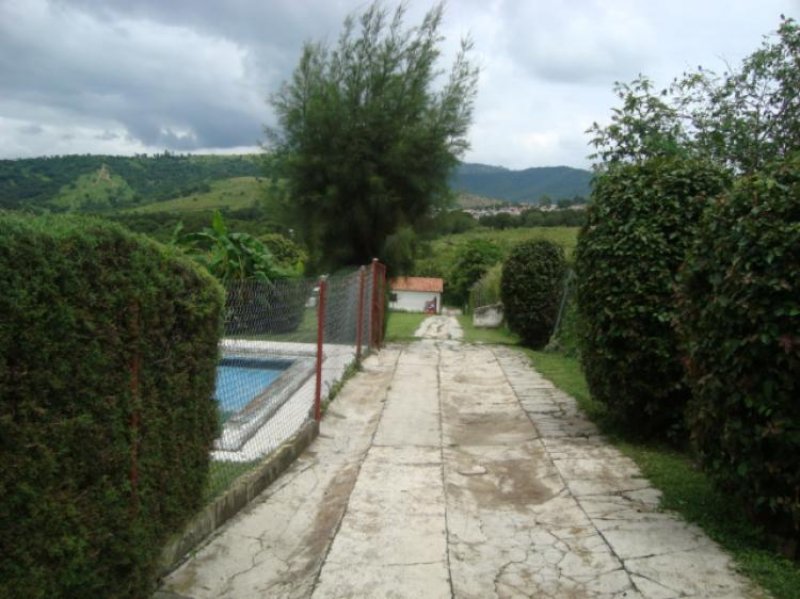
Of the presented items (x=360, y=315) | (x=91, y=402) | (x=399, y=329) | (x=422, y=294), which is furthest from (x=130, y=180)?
(x=422, y=294)

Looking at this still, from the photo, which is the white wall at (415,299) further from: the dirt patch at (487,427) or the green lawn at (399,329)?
the dirt patch at (487,427)

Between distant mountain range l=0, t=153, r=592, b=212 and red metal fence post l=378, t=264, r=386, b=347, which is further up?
distant mountain range l=0, t=153, r=592, b=212

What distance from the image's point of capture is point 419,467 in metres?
6.49

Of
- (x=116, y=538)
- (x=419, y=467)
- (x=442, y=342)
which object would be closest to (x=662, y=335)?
(x=419, y=467)

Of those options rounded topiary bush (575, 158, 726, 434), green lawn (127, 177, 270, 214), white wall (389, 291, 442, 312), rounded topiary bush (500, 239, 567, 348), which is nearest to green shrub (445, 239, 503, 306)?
white wall (389, 291, 442, 312)

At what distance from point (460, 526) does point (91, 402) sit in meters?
2.84

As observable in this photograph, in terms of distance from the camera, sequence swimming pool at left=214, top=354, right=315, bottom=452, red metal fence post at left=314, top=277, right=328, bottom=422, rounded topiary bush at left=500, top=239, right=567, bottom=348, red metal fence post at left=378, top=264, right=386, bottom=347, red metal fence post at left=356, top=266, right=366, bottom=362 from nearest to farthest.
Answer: swimming pool at left=214, top=354, right=315, bottom=452
red metal fence post at left=314, top=277, right=328, bottom=422
red metal fence post at left=356, top=266, right=366, bottom=362
red metal fence post at left=378, top=264, right=386, bottom=347
rounded topiary bush at left=500, top=239, right=567, bottom=348

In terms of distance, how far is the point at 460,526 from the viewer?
496 cm

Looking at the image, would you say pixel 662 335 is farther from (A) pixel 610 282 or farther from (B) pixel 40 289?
(B) pixel 40 289

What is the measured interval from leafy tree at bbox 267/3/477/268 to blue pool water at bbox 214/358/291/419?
9.59 m

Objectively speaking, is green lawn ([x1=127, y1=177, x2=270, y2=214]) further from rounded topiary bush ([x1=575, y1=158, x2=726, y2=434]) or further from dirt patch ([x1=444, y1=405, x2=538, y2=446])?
rounded topiary bush ([x1=575, y1=158, x2=726, y2=434])

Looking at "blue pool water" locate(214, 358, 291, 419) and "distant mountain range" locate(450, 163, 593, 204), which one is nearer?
"blue pool water" locate(214, 358, 291, 419)

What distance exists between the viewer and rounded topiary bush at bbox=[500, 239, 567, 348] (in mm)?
17484

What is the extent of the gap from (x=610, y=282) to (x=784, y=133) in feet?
20.9
